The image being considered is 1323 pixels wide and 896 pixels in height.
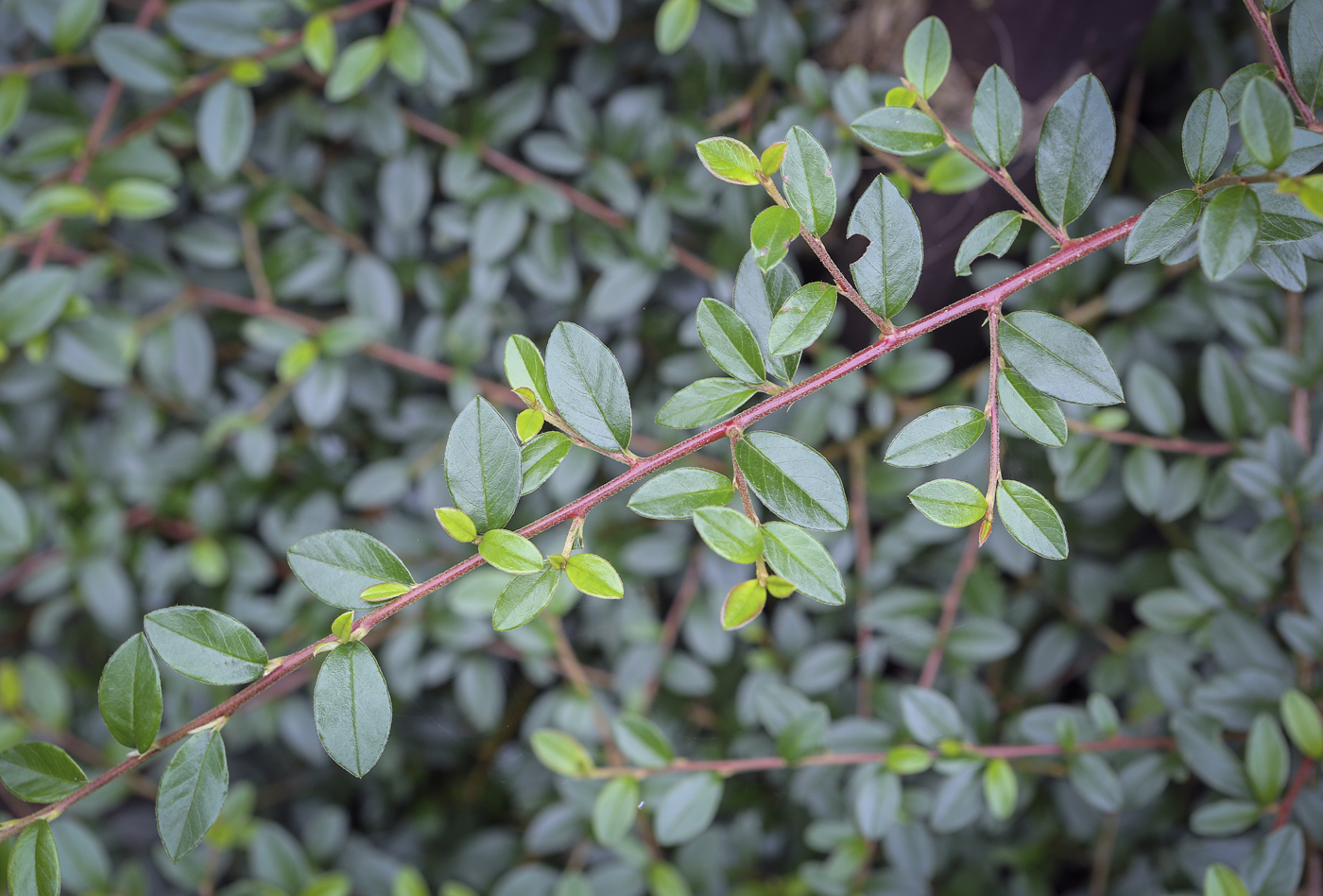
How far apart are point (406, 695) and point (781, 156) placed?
89cm

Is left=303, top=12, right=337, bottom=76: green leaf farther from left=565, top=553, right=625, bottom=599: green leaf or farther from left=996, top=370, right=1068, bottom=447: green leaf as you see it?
left=996, top=370, right=1068, bottom=447: green leaf

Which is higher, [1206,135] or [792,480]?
[1206,135]

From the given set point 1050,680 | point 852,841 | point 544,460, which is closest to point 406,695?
point 852,841

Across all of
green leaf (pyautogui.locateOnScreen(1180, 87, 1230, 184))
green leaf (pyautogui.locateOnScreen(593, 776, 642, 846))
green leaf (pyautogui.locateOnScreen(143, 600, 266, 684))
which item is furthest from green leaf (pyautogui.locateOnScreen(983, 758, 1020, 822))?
green leaf (pyautogui.locateOnScreen(143, 600, 266, 684))

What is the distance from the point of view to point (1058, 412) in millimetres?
468

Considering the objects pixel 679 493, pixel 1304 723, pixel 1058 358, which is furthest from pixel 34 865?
pixel 1304 723

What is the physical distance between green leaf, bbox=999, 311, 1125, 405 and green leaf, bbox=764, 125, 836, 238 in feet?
0.41

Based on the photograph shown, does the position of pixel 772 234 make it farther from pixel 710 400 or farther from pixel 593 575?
pixel 593 575

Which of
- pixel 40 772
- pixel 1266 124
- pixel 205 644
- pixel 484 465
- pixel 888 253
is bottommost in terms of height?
pixel 40 772

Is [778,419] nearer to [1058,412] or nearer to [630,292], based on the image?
[630,292]

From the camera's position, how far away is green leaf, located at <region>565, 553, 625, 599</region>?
1.61 ft

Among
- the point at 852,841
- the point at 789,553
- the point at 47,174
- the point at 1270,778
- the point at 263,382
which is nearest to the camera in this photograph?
the point at 789,553

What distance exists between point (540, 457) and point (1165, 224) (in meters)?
0.38

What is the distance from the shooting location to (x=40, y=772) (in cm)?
51
